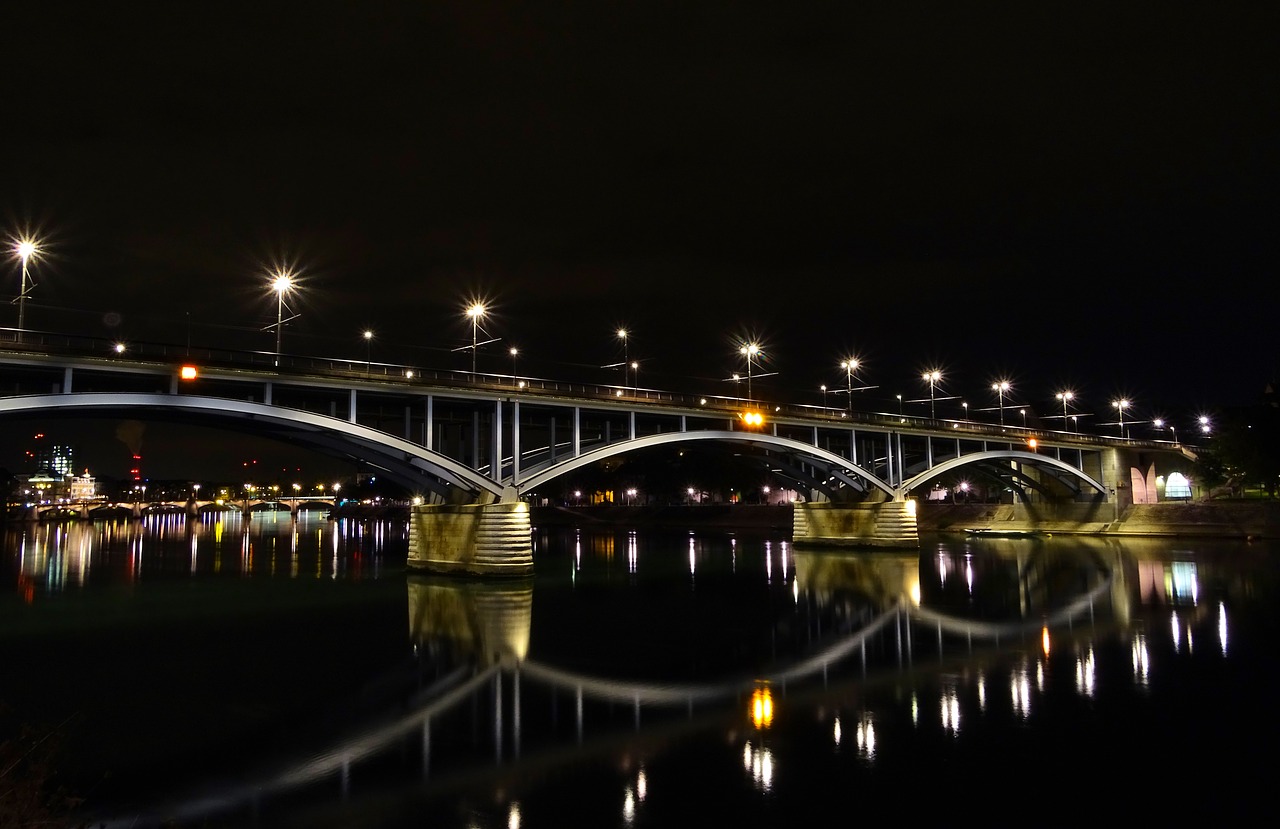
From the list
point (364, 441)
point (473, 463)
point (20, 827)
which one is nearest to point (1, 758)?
point (20, 827)

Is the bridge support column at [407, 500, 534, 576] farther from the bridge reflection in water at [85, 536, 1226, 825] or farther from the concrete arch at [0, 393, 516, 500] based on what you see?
the bridge reflection in water at [85, 536, 1226, 825]

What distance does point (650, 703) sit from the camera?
55.4 feet

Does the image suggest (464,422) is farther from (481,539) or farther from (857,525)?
(857,525)

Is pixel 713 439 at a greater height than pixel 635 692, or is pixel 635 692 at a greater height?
pixel 713 439

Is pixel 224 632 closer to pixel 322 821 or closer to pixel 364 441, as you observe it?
pixel 364 441

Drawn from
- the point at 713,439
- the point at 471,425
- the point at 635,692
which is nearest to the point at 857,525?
the point at 713,439

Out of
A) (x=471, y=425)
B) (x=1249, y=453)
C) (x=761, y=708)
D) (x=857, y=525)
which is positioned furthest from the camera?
(x=1249, y=453)

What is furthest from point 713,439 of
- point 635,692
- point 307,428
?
point 635,692

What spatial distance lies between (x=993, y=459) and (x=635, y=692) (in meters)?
58.3

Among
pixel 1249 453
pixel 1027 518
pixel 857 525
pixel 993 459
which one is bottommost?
pixel 1027 518

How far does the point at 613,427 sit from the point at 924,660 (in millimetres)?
30544

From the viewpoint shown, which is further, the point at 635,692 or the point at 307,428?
the point at 307,428

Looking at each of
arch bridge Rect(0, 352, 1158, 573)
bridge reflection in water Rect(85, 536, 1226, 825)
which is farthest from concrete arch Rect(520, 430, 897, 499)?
bridge reflection in water Rect(85, 536, 1226, 825)

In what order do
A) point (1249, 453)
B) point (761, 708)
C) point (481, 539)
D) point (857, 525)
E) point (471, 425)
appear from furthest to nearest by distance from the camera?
point (1249, 453), point (857, 525), point (471, 425), point (481, 539), point (761, 708)
